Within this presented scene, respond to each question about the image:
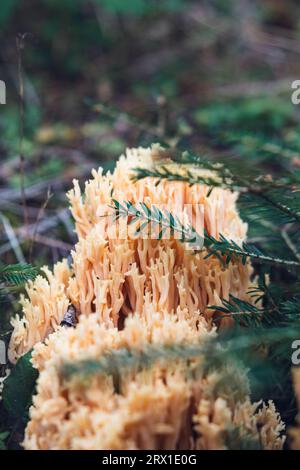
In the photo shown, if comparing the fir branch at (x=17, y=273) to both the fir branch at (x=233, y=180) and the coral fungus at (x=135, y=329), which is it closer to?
the coral fungus at (x=135, y=329)

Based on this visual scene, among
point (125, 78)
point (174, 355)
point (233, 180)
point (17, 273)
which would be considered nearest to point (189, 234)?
point (233, 180)

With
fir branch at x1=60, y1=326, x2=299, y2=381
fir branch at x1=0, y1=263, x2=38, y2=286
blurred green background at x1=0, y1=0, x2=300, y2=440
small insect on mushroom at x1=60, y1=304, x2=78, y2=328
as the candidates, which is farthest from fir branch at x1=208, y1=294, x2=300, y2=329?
blurred green background at x1=0, y1=0, x2=300, y2=440

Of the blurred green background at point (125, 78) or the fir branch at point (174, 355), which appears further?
the blurred green background at point (125, 78)

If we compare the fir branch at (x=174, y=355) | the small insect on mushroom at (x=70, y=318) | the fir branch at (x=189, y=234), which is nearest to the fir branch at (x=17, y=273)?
the small insect on mushroom at (x=70, y=318)

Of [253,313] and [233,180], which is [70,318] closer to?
[253,313]

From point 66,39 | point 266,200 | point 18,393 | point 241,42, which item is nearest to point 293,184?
point 266,200

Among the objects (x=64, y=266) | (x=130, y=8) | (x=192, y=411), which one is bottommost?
(x=192, y=411)

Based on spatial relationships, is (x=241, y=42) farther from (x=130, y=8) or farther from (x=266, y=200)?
(x=266, y=200)
